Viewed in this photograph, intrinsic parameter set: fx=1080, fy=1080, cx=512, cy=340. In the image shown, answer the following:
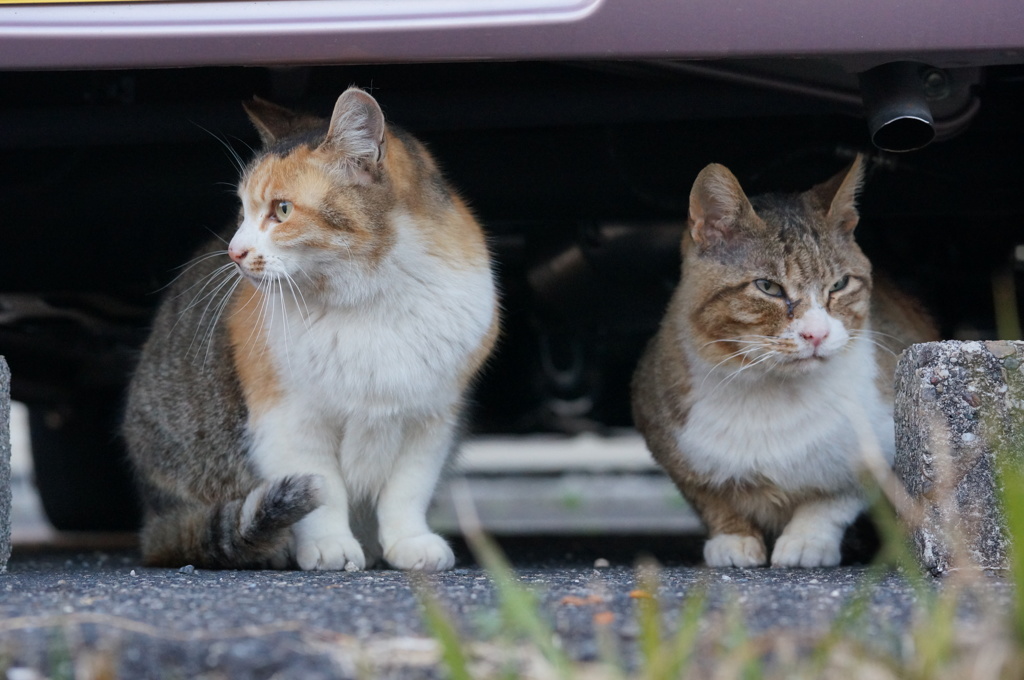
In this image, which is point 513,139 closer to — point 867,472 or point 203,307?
point 203,307

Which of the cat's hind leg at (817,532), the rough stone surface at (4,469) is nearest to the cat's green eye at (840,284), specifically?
the cat's hind leg at (817,532)

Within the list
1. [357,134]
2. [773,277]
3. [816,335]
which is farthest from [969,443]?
[357,134]

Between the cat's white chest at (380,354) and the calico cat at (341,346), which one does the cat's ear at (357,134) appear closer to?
the calico cat at (341,346)

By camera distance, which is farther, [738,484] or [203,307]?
[203,307]

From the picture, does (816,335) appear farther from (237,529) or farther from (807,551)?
(237,529)

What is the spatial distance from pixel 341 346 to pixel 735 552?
112 centimetres

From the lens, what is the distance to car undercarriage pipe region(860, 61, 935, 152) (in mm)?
2238

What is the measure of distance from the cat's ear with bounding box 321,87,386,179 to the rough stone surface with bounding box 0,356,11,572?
887 mm

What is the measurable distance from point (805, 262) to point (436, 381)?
3.29ft

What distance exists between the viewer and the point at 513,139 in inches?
122

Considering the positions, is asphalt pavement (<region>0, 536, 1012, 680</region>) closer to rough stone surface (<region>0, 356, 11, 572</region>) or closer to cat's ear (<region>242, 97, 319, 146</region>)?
rough stone surface (<region>0, 356, 11, 572</region>)

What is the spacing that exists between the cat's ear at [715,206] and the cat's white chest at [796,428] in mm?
404

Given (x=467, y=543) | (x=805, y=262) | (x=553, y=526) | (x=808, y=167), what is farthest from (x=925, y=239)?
(x=553, y=526)

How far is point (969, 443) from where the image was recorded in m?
2.08
